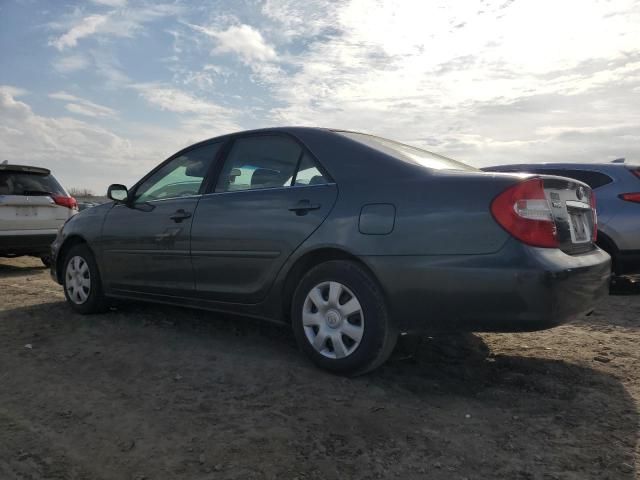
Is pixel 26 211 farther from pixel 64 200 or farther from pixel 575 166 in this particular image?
pixel 575 166


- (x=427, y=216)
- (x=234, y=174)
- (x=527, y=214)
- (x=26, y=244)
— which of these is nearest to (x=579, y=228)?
(x=527, y=214)

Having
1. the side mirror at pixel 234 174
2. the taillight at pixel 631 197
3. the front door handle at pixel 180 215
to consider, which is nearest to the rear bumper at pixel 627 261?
the taillight at pixel 631 197

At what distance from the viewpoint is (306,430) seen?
101 inches

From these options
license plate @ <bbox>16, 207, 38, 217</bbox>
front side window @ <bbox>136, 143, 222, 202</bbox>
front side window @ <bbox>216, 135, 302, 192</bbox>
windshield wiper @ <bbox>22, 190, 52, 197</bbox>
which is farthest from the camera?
windshield wiper @ <bbox>22, 190, 52, 197</bbox>

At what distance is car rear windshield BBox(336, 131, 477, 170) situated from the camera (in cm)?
332

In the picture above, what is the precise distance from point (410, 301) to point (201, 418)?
1.26 m

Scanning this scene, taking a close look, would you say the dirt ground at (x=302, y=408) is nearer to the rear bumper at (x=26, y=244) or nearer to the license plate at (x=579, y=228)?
the license plate at (x=579, y=228)

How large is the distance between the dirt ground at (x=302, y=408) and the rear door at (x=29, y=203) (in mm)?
4028

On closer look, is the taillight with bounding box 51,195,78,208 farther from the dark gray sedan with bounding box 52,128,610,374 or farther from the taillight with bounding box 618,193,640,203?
the taillight with bounding box 618,193,640,203

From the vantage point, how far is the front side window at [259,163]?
3.70m

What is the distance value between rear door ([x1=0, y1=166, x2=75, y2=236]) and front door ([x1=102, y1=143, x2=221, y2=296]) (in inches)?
147

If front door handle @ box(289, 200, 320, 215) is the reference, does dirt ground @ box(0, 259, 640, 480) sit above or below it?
below

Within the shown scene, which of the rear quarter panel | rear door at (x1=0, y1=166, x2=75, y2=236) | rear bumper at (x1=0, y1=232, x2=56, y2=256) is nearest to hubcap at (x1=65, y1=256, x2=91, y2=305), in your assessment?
the rear quarter panel

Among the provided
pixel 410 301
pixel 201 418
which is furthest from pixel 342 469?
pixel 410 301
